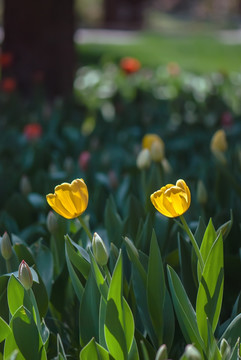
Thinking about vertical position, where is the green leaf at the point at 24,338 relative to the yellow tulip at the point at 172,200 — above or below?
below

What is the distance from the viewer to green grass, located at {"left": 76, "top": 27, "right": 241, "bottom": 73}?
10.3 m

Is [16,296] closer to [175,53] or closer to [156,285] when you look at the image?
[156,285]

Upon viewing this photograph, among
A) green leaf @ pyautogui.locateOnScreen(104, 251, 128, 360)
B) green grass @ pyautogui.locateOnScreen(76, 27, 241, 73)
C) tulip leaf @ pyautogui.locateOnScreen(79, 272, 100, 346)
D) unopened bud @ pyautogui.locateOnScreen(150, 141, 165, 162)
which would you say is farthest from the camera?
green grass @ pyautogui.locateOnScreen(76, 27, 241, 73)

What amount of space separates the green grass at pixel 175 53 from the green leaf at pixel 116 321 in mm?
8129

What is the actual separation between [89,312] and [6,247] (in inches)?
10.9

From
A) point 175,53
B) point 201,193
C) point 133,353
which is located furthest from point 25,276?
point 175,53

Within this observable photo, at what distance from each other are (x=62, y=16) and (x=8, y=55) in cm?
55

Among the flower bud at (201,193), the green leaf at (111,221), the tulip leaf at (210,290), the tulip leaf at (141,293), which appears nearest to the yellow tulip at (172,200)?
the tulip leaf at (210,290)

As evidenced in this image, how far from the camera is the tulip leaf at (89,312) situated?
171cm

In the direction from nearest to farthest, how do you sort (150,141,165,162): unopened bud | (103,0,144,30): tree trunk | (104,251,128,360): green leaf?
(104,251,128,360): green leaf → (150,141,165,162): unopened bud → (103,0,144,30): tree trunk

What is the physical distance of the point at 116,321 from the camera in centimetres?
157

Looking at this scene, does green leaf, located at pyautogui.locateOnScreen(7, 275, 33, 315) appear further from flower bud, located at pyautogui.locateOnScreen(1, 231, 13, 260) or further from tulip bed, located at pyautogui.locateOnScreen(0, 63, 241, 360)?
flower bud, located at pyautogui.locateOnScreen(1, 231, 13, 260)

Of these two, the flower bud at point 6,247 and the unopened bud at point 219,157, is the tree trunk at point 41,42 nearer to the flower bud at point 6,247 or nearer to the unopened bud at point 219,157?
the unopened bud at point 219,157

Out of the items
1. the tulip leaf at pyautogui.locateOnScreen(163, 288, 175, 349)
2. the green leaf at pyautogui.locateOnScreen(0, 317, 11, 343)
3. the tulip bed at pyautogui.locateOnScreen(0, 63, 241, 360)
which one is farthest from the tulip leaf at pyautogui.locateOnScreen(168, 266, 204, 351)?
the green leaf at pyautogui.locateOnScreen(0, 317, 11, 343)
